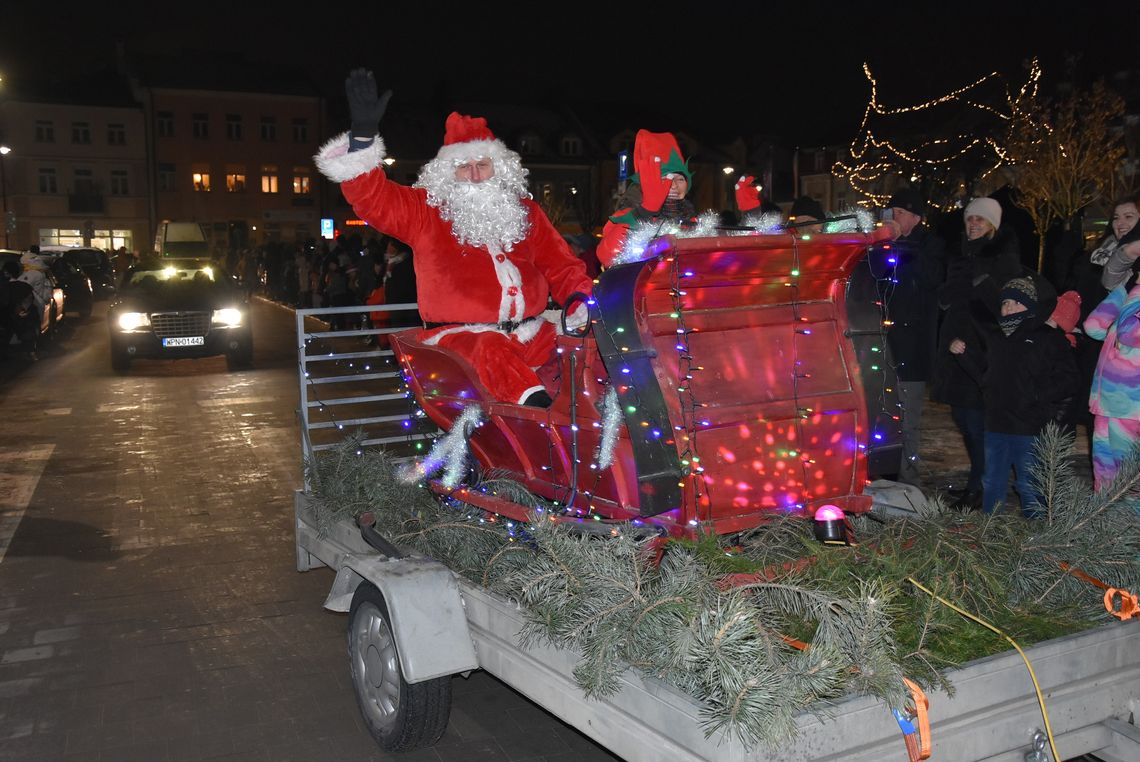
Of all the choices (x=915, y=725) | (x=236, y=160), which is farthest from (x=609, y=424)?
(x=236, y=160)

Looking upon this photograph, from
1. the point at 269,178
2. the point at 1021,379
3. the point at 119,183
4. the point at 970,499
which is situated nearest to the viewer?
the point at 1021,379

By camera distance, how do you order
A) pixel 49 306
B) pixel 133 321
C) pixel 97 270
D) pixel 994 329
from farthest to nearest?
pixel 97 270, pixel 49 306, pixel 133 321, pixel 994 329

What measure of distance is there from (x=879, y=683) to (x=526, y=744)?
200 cm

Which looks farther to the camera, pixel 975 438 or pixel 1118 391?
pixel 975 438

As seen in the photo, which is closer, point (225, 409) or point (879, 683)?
point (879, 683)

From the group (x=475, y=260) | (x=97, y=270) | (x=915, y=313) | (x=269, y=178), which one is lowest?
(x=915, y=313)

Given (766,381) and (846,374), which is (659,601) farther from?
(846,374)

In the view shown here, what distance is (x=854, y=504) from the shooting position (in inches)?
155

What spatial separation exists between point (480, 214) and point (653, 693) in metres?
2.95

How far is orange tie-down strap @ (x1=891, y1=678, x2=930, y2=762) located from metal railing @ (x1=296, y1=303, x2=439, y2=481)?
2.94m

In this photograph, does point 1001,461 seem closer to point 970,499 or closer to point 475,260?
point 970,499

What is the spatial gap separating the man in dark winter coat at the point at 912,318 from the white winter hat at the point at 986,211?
321 millimetres

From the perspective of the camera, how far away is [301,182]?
60.0 m

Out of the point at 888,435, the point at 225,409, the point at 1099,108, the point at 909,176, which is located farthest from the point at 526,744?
the point at 1099,108
